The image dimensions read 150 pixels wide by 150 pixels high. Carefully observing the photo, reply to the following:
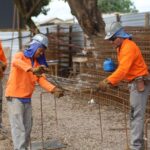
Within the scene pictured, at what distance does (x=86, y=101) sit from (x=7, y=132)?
403cm

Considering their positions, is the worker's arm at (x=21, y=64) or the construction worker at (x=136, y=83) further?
the construction worker at (x=136, y=83)

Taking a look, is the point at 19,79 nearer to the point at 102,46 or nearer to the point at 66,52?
the point at 102,46

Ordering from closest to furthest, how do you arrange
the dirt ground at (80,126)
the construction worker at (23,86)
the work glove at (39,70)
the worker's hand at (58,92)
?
the work glove at (39,70) → the construction worker at (23,86) → the worker's hand at (58,92) → the dirt ground at (80,126)

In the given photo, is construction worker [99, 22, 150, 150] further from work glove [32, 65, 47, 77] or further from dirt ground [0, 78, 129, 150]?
work glove [32, 65, 47, 77]

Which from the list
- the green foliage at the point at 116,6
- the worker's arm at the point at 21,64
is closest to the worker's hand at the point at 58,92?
the worker's arm at the point at 21,64

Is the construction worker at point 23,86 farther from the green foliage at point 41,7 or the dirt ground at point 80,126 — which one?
the green foliage at point 41,7

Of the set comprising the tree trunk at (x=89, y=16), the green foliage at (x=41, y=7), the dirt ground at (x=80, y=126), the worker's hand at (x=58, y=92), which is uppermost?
the green foliage at (x=41, y=7)

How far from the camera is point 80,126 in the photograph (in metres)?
9.74

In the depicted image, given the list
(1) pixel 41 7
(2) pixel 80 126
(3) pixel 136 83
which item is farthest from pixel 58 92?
(1) pixel 41 7

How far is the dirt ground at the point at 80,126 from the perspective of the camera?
818 cm

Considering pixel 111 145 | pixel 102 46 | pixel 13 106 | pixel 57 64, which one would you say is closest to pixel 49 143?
pixel 111 145

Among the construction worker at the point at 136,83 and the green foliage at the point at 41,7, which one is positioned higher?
the green foliage at the point at 41,7

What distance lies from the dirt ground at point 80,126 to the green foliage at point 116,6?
128 feet

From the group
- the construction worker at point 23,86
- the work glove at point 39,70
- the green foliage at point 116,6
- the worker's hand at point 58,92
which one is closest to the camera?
the work glove at point 39,70
